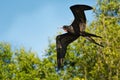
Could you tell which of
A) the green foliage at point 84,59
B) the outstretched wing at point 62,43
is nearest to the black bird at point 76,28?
the outstretched wing at point 62,43

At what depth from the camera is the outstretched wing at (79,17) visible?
53.0 feet

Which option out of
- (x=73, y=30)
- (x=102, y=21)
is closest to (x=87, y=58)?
(x=102, y=21)

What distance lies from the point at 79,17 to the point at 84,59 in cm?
2789

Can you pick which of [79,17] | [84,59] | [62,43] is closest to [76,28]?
[79,17]

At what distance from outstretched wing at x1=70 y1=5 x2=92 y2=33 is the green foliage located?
20890mm

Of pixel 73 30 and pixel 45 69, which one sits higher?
pixel 73 30

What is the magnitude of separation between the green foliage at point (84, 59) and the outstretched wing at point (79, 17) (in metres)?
20.9

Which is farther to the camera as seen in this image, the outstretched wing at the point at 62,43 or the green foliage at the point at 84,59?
the green foliage at the point at 84,59

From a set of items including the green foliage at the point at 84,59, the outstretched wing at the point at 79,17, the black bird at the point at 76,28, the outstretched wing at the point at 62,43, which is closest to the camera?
the black bird at the point at 76,28

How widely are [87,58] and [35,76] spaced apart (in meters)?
6.19

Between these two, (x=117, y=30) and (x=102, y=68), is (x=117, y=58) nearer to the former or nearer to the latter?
(x=102, y=68)

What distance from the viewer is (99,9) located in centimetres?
4850

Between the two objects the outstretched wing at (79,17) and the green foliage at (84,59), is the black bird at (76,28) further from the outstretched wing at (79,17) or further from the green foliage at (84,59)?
the green foliage at (84,59)

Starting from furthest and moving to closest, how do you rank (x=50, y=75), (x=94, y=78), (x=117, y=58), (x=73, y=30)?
(x=50, y=75) < (x=94, y=78) < (x=117, y=58) < (x=73, y=30)
